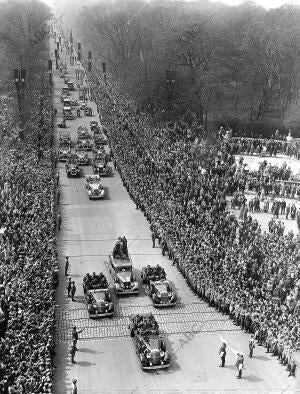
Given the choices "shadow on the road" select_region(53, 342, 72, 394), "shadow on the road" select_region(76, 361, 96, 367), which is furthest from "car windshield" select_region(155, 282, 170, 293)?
"shadow on the road" select_region(76, 361, 96, 367)

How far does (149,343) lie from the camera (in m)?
22.4

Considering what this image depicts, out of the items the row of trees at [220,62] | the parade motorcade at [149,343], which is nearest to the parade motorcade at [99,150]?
the row of trees at [220,62]

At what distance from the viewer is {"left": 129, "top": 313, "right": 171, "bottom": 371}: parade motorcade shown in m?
21.9

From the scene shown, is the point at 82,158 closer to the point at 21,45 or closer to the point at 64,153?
the point at 64,153

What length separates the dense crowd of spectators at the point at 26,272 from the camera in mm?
19203

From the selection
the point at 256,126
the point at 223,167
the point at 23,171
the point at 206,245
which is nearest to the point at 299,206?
the point at 223,167

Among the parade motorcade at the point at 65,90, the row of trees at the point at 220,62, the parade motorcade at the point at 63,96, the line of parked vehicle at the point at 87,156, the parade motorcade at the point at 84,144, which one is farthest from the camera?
the parade motorcade at the point at 65,90

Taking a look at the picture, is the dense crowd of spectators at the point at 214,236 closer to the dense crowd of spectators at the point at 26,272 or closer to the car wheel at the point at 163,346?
the car wheel at the point at 163,346

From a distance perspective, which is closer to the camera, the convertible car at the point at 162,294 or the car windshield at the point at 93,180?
the convertible car at the point at 162,294

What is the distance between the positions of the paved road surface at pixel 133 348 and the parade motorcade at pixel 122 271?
0.47m

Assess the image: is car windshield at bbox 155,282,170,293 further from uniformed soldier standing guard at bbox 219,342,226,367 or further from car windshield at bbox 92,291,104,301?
uniformed soldier standing guard at bbox 219,342,226,367

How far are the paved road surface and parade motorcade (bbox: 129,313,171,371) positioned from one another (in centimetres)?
36

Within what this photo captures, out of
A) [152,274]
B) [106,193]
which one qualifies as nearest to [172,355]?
[152,274]

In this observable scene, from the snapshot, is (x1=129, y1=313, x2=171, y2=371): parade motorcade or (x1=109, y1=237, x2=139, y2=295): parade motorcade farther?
(x1=109, y1=237, x2=139, y2=295): parade motorcade
